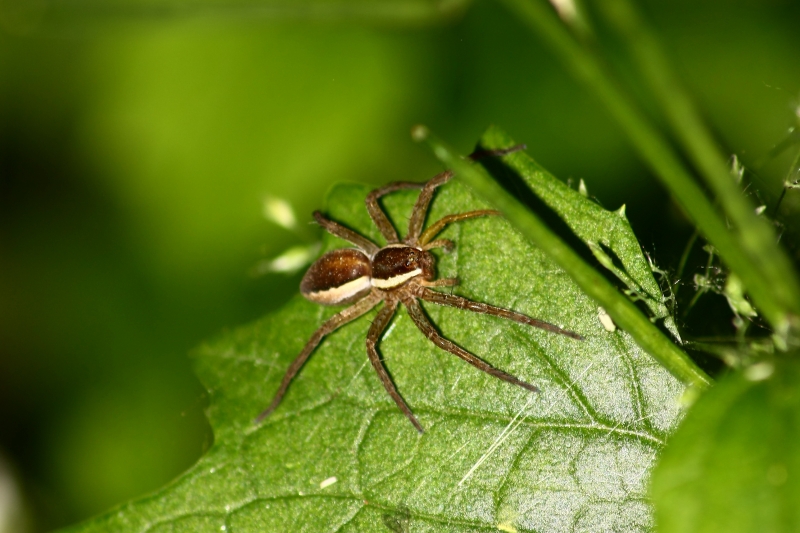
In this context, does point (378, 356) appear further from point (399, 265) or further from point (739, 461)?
point (739, 461)

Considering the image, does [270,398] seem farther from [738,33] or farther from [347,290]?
[738,33]

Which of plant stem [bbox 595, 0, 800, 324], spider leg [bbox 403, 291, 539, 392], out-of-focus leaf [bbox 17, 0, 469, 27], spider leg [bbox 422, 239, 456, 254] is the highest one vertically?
out-of-focus leaf [bbox 17, 0, 469, 27]

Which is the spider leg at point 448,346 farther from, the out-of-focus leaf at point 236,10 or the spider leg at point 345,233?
the out-of-focus leaf at point 236,10

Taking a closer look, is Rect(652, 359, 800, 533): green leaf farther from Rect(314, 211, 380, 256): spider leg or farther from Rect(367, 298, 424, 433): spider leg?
Rect(314, 211, 380, 256): spider leg

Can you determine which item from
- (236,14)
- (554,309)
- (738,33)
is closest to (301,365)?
(554,309)

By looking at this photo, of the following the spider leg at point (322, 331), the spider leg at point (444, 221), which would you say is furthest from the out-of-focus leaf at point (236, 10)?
the spider leg at point (322, 331)

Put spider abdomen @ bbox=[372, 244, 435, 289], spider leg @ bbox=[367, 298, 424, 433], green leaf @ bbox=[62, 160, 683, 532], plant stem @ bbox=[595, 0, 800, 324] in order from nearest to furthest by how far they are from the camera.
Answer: plant stem @ bbox=[595, 0, 800, 324], green leaf @ bbox=[62, 160, 683, 532], spider leg @ bbox=[367, 298, 424, 433], spider abdomen @ bbox=[372, 244, 435, 289]

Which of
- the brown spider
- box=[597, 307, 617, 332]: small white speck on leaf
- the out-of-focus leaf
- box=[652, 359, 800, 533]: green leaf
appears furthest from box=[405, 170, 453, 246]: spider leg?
box=[652, 359, 800, 533]: green leaf
